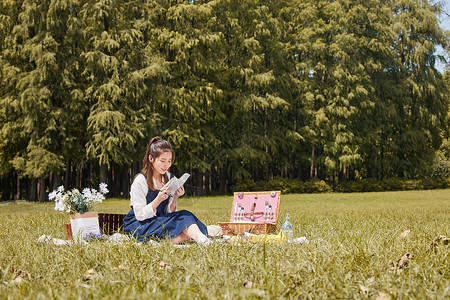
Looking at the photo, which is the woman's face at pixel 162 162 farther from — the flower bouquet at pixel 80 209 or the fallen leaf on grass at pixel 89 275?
the fallen leaf on grass at pixel 89 275

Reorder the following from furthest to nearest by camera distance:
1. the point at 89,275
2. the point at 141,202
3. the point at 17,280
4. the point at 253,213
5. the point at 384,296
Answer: the point at 253,213 < the point at 141,202 < the point at 89,275 < the point at 17,280 < the point at 384,296

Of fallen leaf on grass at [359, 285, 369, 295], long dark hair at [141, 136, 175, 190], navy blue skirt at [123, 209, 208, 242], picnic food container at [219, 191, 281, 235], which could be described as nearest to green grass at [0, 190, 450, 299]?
fallen leaf on grass at [359, 285, 369, 295]

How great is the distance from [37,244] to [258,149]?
2295 cm

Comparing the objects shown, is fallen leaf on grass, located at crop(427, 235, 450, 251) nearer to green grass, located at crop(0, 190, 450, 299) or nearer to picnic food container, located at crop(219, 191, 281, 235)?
green grass, located at crop(0, 190, 450, 299)

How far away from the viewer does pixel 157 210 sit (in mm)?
5617

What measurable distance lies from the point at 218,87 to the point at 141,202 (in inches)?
878

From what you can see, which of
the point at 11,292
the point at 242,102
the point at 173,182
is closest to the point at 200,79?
the point at 242,102

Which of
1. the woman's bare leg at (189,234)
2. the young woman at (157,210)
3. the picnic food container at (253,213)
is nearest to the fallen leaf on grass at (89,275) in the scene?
the young woman at (157,210)

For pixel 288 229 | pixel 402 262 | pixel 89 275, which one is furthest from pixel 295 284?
pixel 288 229

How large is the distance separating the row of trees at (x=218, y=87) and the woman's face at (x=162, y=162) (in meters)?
16.2

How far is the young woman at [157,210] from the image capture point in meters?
5.11

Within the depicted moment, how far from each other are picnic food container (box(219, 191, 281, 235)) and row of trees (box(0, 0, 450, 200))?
15.3 meters

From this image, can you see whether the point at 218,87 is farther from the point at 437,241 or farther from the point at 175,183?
the point at 437,241

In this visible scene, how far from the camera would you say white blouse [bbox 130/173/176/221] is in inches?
207
